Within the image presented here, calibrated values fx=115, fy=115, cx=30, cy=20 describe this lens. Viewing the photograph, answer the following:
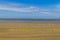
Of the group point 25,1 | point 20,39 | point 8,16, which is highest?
point 25,1

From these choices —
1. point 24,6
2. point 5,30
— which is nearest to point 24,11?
point 24,6

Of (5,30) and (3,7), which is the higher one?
(3,7)

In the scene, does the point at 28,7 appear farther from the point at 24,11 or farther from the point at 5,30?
the point at 5,30

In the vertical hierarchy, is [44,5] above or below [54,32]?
above

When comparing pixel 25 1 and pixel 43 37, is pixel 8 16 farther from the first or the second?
pixel 43 37

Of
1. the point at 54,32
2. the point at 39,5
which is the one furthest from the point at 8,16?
the point at 54,32

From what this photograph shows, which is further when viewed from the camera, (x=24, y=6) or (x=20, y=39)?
(x=24, y=6)
